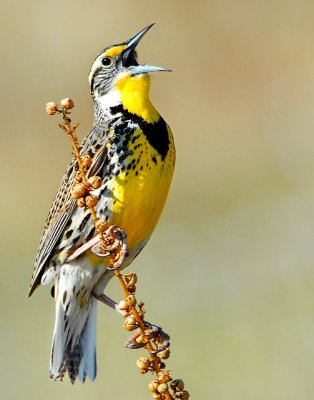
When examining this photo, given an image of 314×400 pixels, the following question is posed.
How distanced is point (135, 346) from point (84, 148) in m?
0.73

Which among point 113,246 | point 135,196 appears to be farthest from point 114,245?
point 135,196

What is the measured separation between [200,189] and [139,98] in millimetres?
4175

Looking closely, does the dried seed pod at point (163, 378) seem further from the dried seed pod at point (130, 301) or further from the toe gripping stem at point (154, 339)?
the dried seed pod at point (130, 301)

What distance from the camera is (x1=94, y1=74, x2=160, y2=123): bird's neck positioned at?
4102 millimetres

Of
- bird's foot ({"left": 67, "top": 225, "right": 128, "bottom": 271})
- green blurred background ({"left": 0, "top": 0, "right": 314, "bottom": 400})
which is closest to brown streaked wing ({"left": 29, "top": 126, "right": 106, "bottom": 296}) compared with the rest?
bird's foot ({"left": 67, "top": 225, "right": 128, "bottom": 271})

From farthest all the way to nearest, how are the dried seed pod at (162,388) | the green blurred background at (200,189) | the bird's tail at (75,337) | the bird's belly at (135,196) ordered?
the green blurred background at (200,189) → the bird's tail at (75,337) → the bird's belly at (135,196) → the dried seed pod at (162,388)

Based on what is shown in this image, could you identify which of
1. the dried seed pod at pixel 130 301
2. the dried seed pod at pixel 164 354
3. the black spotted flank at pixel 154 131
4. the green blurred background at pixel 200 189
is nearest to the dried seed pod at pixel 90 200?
the dried seed pod at pixel 130 301

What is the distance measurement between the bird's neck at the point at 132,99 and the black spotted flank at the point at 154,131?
13mm

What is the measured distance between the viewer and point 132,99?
13.5ft

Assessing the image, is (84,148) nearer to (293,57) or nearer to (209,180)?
(209,180)

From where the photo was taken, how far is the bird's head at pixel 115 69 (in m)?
4.21

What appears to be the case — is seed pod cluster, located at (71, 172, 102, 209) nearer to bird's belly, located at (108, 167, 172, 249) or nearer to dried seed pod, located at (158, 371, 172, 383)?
dried seed pod, located at (158, 371, 172, 383)

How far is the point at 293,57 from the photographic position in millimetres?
9312

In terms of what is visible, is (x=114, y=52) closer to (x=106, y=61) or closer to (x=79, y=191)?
(x=106, y=61)
